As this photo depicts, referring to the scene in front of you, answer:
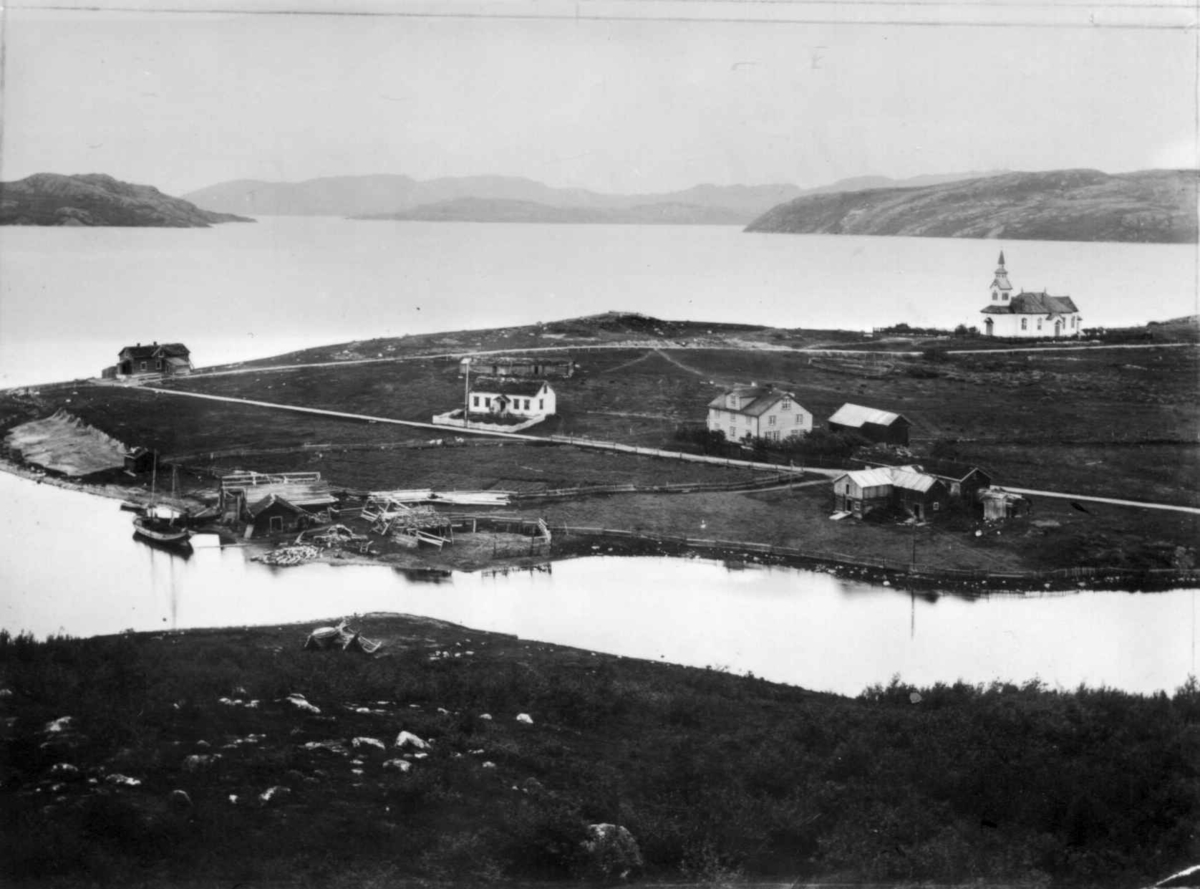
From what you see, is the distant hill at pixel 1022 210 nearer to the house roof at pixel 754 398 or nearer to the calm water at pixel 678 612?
the house roof at pixel 754 398

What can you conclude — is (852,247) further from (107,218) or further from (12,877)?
(12,877)

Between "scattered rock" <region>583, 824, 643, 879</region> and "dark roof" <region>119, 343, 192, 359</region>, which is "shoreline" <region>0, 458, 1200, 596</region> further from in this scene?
"scattered rock" <region>583, 824, 643, 879</region>

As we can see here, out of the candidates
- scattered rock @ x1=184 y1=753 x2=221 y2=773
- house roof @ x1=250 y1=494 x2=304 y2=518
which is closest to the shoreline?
house roof @ x1=250 y1=494 x2=304 y2=518

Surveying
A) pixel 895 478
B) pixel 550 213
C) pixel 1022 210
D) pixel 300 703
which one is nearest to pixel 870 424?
pixel 895 478

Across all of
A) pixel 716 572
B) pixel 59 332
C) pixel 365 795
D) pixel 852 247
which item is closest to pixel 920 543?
pixel 716 572

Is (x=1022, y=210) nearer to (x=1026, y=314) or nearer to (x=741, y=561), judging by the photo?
(x=1026, y=314)

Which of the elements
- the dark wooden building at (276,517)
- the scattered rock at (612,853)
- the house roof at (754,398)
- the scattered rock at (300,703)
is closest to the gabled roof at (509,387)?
the house roof at (754,398)
